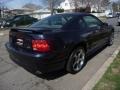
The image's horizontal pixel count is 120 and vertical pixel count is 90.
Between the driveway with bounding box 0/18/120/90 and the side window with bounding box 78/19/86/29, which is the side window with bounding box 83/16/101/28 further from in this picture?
the driveway with bounding box 0/18/120/90

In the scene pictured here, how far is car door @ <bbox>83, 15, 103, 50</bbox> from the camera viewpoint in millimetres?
6043

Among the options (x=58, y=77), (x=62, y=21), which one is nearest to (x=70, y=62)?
(x=58, y=77)

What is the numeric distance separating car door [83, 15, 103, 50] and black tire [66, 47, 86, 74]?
0.46m

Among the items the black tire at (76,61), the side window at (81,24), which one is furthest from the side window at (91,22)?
the black tire at (76,61)

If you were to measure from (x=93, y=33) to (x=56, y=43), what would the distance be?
1.95 meters

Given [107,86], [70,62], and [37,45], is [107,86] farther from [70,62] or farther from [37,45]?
[37,45]

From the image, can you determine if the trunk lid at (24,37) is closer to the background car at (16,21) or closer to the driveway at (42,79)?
the driveway at (42,79)

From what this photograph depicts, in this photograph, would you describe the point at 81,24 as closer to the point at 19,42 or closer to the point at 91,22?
the point at 91,22

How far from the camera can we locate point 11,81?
198 inches

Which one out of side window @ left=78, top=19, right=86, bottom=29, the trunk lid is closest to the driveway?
the trunk lid

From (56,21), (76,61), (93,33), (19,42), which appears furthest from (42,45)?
(93,33)

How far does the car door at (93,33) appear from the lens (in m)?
6.04

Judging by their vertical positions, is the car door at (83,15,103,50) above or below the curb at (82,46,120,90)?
above

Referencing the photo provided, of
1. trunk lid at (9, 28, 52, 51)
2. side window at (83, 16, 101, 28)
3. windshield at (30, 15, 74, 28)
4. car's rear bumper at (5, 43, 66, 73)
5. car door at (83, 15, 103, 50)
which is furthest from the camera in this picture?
side window at (83, 16, 101, 28)
